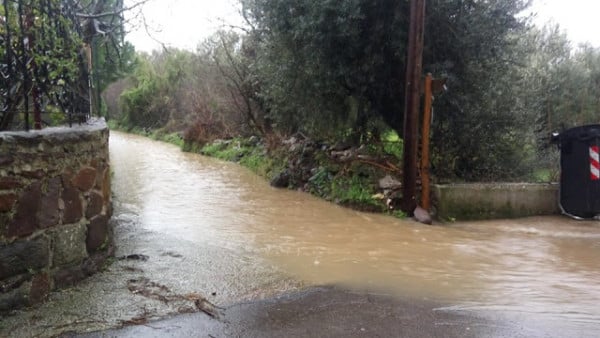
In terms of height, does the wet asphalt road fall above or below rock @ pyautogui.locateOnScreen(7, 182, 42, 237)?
below

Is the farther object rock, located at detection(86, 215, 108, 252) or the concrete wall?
the concrete wall

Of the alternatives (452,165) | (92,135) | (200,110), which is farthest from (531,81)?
(200,110)

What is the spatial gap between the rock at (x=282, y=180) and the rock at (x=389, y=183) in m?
3.58

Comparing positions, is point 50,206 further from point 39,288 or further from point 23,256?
point 39,288

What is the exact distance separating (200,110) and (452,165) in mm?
17805

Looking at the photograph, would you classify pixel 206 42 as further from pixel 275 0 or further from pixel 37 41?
pixel 37 41

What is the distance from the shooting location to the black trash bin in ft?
29.1

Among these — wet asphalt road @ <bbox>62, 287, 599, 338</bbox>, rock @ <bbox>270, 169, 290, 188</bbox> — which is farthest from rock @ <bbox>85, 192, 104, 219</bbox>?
rock @ <bbox>270, 169, 290, 188</bbox>

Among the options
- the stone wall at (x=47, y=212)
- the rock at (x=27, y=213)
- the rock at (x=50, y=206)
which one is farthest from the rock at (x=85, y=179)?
the rock at (x=27, y=213)

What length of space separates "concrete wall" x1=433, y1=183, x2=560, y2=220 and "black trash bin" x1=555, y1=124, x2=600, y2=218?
0.59m

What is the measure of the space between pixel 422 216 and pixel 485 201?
136 centimetres

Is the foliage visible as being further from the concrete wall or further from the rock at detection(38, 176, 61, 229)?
the concrete wall

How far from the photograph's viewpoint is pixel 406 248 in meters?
7.02

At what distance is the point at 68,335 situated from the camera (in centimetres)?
382
